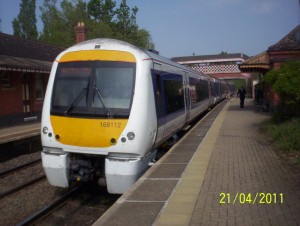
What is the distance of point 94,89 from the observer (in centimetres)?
668

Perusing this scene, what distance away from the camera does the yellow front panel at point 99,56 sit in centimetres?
678

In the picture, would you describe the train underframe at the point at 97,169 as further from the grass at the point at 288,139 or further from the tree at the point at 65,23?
the tree at the point at 65,23

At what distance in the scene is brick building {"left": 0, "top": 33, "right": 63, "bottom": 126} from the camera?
1811 cm

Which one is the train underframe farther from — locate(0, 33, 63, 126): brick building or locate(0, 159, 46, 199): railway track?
locate(0, 33, 63, 126): brick building

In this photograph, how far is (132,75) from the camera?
21.9 ft

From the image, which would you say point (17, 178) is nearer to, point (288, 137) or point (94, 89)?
point (94, 89)

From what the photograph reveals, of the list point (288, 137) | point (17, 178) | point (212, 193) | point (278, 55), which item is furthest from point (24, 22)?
point (212, 193)

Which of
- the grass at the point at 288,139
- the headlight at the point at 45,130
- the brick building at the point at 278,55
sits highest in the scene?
the brick building at the point at 278,55

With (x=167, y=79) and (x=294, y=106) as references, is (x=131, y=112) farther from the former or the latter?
(x=294, y=106)

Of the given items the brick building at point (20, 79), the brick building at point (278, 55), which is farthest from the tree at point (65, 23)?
the brick building at point (278, 55)

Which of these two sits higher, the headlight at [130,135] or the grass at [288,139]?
the headlight at [130,135]

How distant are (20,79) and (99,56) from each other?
47.6ft

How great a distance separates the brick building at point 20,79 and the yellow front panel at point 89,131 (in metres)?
10.6

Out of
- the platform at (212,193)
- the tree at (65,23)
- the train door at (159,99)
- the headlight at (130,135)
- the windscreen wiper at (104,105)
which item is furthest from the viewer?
the tree at (65,23)
